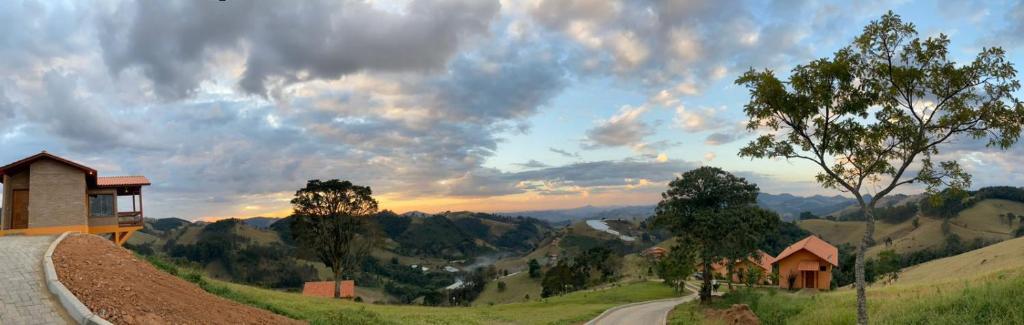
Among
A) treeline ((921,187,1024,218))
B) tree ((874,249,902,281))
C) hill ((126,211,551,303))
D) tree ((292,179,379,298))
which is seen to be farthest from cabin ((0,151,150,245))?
treeline ((921,187,1024,218))

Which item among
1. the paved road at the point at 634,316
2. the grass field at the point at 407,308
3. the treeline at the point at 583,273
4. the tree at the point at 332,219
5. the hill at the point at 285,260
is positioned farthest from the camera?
the hill at the point at 285,260

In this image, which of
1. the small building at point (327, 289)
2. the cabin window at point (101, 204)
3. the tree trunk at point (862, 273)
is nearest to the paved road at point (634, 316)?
the tree trunk at point (862, 273)

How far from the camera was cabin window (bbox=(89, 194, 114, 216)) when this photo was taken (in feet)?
92.8

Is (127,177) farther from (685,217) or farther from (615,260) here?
(615,260)

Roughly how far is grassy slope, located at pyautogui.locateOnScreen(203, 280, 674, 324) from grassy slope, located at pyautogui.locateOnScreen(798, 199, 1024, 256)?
89495 millimetres

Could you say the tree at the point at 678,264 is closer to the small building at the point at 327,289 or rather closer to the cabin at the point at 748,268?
the cabin at the point at 748,268

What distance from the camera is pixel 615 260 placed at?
88.5 m

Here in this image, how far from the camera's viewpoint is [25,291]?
1249cm

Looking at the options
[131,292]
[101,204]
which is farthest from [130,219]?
[131,292]

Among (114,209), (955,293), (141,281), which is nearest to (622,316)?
(955,293)

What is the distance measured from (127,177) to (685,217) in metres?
38.8

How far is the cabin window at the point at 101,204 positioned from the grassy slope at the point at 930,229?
129 metres

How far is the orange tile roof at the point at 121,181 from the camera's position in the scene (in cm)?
2873

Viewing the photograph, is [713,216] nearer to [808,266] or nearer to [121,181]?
[808,266]
